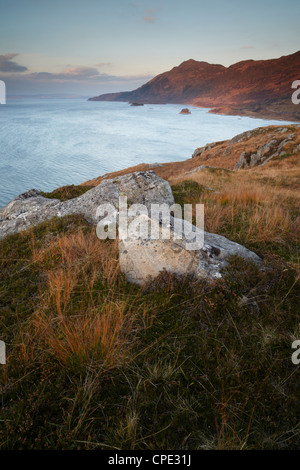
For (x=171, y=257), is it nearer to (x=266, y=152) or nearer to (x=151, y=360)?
(x=151, y=360)

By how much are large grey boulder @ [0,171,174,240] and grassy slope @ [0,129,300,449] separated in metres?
3.18

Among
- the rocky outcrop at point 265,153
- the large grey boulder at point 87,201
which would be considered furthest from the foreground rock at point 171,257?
the rocky outcrop at point 265,153

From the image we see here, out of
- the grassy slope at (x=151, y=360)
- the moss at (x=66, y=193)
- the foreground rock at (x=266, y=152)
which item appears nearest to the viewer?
the grassy slope at (x=151, y=360)

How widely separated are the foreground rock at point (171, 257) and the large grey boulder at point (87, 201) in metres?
2.83

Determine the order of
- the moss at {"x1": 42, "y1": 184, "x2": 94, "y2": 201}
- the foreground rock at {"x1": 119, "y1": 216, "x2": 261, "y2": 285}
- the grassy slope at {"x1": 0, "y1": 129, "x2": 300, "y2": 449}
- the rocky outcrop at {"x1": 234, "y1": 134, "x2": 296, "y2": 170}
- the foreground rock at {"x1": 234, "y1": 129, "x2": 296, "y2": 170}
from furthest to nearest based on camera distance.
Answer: the rocky outcrop at {"x1": 234, "y1": 134, "x2": 296, "y2": 170} → the foreground rock at {"x1": 234, "y1": 129, "x2": 296, "y2": 170} → the moss at {"x1": 42, "y1": 184, "x2": 94, "y2": 201} → the foreground rock at {"x1": 119, "y1": 216, "x2": 261, "y2": 285} → the grassy slope at {"x1": 0, "y1": 129, "x2": 300, "y2": 449}

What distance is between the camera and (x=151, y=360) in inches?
99.0

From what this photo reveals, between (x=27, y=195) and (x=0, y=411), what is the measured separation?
8378 millimetres

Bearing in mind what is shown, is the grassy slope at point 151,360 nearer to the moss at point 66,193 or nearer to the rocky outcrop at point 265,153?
the moss at point 66,193

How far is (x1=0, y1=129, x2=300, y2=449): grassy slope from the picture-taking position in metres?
1.88

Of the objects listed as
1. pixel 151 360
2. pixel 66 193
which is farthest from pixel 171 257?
pixel 66 193

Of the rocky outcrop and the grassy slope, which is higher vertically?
the rocky outcrop

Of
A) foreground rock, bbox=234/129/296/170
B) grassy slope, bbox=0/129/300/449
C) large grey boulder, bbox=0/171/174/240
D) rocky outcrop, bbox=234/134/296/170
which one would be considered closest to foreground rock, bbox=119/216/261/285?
grassy slope, bbox=0/129/300/449

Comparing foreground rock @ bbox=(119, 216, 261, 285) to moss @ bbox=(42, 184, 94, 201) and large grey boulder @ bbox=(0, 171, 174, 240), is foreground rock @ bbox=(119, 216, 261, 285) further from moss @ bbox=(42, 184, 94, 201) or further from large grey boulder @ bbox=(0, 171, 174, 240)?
moss @ bbox=(42, 184, 94, 201)

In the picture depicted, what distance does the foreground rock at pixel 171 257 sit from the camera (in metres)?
3.82
